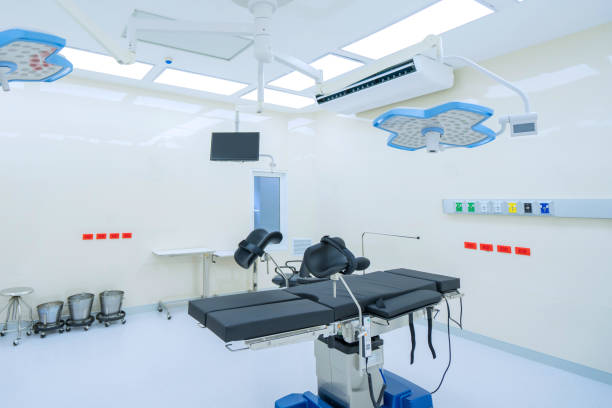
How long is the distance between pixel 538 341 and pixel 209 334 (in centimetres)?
298

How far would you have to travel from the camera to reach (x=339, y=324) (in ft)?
5.45

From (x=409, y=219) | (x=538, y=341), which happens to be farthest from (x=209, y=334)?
(x=538, y=341)

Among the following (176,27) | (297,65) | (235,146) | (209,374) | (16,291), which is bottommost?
(209,374)

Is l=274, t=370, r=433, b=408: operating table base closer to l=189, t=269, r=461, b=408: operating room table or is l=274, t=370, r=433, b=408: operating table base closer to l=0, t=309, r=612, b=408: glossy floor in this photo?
l=189, t=269, r=461, b=408: operating room table

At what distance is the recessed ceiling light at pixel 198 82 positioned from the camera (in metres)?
3.78

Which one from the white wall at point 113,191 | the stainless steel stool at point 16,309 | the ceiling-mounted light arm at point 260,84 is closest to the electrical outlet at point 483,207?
the ceiling-mounted light arm at point 260,84

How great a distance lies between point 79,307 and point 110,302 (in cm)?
28

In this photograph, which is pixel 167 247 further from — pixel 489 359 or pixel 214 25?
pixel 489 359

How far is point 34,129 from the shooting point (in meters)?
3.65

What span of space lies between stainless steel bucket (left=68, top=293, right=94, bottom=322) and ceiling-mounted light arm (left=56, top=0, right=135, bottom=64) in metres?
2.84

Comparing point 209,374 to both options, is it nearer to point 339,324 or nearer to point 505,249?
point 339,324

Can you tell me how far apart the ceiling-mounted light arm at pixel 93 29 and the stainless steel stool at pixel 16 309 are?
2790 mm

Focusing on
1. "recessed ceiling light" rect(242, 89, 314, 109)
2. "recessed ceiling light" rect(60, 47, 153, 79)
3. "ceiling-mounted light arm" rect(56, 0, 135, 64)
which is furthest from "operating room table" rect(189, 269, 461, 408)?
"recessed ceiling light" rect(242, 89, 314, 109)

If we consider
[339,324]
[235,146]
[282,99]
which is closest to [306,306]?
[339,324]
